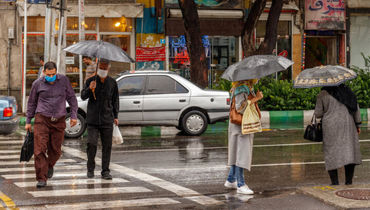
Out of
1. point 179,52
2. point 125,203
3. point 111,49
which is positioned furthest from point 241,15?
point 125,203

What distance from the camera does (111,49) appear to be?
379 inches

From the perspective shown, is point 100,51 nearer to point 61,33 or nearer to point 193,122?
point 193,122

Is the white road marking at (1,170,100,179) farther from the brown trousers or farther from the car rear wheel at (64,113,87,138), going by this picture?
the car rear wheel at (64,113,87,138)

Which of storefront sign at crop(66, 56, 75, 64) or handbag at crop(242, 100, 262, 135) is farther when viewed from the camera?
storefront sign at crop(66, 56, 75, 64)

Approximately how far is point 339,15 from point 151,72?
42.5ft

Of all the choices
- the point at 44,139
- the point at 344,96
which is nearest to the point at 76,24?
the point at 44,139

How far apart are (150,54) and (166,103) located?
8788 millimetres

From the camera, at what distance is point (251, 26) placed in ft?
67.0

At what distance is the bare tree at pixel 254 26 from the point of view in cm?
2038

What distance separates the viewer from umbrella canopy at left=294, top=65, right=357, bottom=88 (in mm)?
8312

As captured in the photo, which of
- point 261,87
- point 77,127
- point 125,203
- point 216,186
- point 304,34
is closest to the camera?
point 125,203

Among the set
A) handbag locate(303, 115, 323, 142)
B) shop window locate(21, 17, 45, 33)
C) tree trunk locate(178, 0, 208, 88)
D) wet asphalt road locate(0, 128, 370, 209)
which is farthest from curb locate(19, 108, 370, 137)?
handbag locate(303, 115, 323, 142)

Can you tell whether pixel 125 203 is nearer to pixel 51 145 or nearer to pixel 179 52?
pixel 51 145

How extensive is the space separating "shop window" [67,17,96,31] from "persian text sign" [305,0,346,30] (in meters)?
8.52
